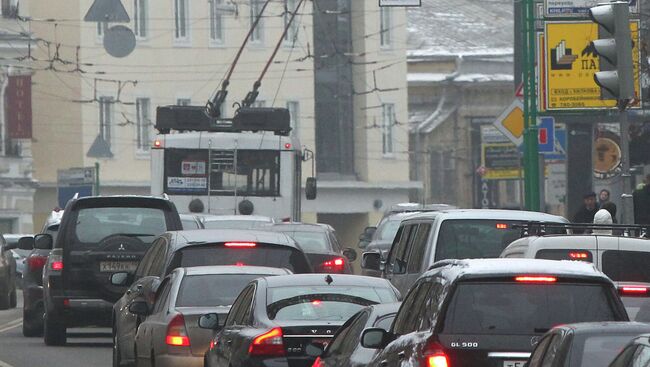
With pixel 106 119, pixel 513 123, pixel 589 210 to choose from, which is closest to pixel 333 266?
pixel 589 210

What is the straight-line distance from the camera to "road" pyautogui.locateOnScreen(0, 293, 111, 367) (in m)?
20.3

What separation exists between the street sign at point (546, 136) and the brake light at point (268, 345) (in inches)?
827

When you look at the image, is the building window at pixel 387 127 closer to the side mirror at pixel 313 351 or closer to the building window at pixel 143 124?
the building window at pixel 143 124

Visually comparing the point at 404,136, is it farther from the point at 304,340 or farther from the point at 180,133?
the point at 304,340

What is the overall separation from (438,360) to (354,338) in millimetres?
2159

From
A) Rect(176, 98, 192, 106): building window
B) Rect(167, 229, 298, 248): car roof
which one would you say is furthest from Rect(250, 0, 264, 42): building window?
Rect(167, 229, 298, 248): car roof

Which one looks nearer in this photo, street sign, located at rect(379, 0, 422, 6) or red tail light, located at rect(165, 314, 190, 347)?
red tail light, located at rect(165, 314, 190, 347)

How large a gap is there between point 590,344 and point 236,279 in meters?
6.69

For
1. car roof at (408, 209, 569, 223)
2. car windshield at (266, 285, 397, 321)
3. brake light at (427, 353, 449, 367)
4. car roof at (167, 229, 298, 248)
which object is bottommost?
brake light at (427, 353, 449, 367)

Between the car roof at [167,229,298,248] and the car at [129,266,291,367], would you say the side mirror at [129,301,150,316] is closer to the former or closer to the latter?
the car at [129,266,291,367]

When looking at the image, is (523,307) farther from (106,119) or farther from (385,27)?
(385,27)

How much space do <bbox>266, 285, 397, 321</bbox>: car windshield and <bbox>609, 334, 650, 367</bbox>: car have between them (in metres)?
5.14

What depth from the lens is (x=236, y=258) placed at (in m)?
17.0

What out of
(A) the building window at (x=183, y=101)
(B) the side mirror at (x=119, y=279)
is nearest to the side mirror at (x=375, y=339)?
(B) the side mirror at (x=119, y=279)
